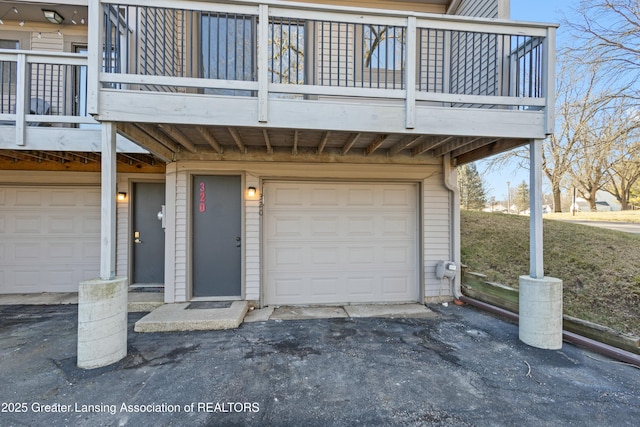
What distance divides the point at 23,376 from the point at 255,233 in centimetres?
292

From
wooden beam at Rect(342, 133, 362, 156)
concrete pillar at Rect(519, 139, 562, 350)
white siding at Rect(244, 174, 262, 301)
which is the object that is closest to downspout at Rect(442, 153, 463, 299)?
concrete pillar at Rect(519, 139, 562, 350)

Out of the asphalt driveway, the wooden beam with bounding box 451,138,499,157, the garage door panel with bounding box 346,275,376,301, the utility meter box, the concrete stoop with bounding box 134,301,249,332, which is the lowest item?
the asphalt driveway

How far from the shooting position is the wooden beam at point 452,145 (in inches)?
157

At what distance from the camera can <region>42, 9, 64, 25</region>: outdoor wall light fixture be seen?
16.3 ft

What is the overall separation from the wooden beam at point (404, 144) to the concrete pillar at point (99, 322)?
149 inches

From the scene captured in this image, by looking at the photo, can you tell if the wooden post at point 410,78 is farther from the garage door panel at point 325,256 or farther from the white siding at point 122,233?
the white siding at point 122,233

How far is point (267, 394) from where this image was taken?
252cm

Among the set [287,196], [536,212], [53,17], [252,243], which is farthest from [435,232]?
[53,17]

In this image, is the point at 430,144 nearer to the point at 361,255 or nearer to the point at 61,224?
the point at 361,255

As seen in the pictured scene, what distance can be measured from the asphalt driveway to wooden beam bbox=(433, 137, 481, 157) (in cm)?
253

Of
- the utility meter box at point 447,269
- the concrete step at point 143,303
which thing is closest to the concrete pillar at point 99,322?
the concrete step at point 143,303

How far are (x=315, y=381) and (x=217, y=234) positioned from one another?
291cm

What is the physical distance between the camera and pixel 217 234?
15.8ft

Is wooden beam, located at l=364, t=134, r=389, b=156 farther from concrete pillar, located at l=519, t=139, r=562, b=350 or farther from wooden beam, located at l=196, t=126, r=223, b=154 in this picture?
wooden beam, located at l=196, t=126, r=223, b=154
